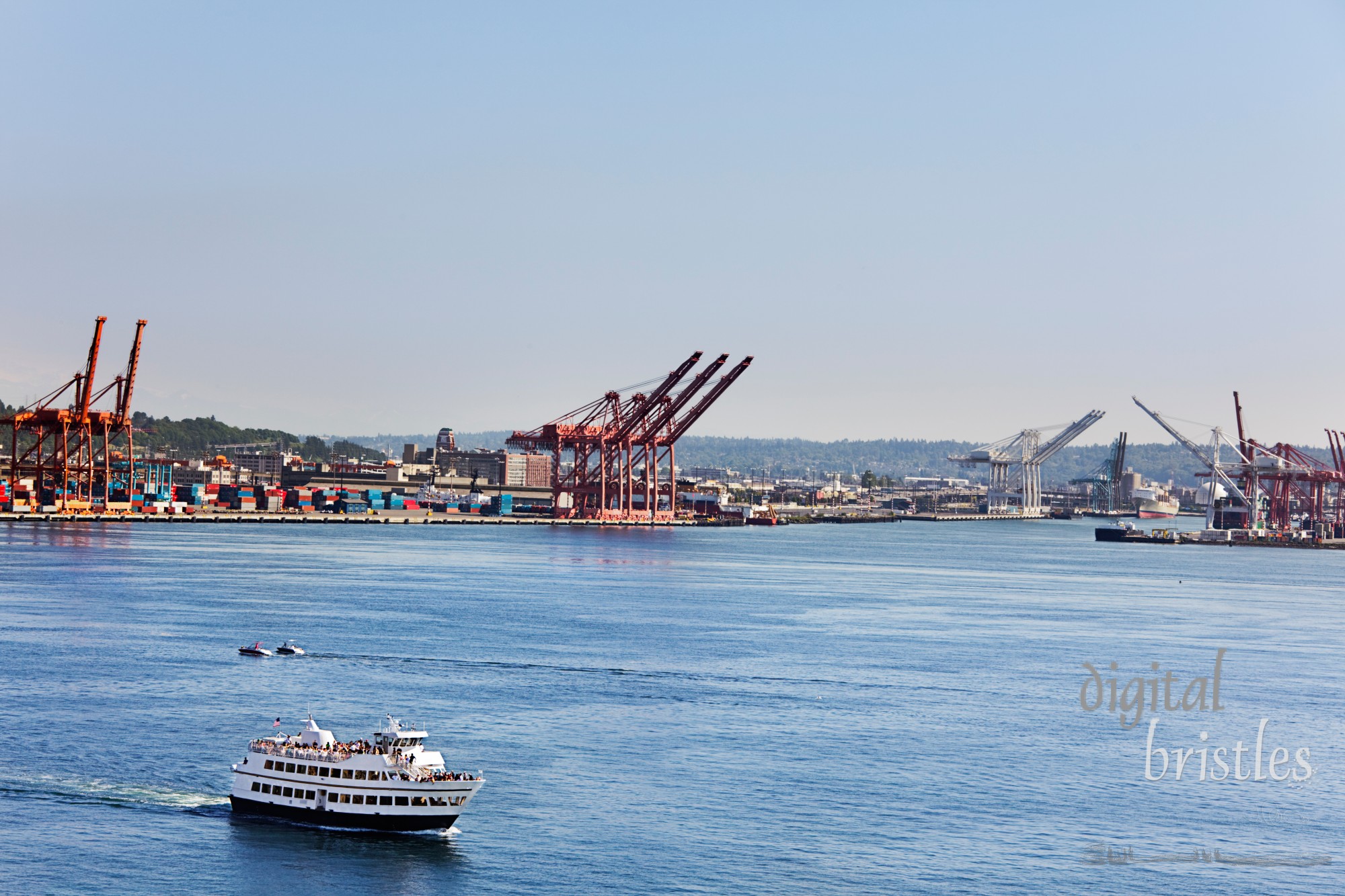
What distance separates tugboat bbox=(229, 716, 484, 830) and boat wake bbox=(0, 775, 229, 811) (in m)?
0.83

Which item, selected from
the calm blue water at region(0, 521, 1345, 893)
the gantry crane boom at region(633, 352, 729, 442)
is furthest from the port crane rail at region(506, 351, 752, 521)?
the calm blue water at region(0, 521, 1345, 893)

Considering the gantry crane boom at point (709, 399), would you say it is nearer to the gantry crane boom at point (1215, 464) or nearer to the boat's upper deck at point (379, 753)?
the gantry crane boom at point (1215, 464)

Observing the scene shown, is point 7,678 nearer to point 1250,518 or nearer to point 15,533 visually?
point 15,533

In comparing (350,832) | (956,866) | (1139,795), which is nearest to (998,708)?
(1139,795)

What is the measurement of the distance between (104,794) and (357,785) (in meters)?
5.02

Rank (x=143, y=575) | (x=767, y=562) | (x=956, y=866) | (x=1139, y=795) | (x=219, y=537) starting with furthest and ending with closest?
(x=219, y=537) → (x=767, y=562) → (x=143, y=575) → (x=1139, y=795) → (x=956, y=866)

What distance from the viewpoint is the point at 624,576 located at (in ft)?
270

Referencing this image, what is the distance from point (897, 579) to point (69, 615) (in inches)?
1925

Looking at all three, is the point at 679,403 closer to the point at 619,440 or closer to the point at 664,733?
the point at 619,440

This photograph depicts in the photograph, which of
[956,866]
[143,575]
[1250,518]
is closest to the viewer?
[956,866]

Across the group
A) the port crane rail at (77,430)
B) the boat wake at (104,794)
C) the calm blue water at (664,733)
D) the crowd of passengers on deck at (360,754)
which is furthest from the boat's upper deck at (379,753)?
the port crane rail at (77,430)

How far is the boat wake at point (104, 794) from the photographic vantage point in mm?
26609

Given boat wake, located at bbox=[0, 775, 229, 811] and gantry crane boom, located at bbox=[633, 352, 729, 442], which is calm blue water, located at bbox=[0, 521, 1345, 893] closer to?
boat wake, located at bbox=[0, 775, 229, 811]

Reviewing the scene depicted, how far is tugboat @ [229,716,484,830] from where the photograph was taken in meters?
25.9
